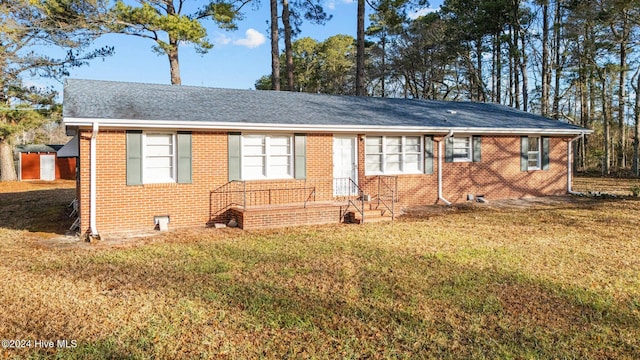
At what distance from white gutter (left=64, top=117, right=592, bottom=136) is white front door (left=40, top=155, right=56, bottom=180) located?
865 inches

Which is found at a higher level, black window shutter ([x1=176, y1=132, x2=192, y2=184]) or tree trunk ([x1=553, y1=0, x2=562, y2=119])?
tree trunk ([x1=553, y1=0, x2=562, y2=119])

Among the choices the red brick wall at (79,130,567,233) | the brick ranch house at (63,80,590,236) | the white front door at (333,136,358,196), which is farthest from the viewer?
the white front door at (333,136,358,196)

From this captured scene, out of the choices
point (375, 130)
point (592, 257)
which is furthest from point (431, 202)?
point (592, 257)

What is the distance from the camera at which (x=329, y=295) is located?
512 centimetres

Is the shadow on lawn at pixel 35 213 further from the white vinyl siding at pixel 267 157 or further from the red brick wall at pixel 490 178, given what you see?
the red brick wall at pixel 490 178

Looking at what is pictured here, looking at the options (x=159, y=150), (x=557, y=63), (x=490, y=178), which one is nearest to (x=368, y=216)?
(x=159, y=150)

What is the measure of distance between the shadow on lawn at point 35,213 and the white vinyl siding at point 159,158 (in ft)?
7.98

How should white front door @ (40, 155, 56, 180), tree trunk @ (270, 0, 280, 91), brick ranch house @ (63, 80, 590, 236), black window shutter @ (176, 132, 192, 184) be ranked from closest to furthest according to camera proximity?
brick ranch house @ (63, 80, 590, 236), black window shutter @ (176, 132, 192, 184), tree trunk @ (270, 0, 280, 91), white front door @ (40, 155, 56, 180)

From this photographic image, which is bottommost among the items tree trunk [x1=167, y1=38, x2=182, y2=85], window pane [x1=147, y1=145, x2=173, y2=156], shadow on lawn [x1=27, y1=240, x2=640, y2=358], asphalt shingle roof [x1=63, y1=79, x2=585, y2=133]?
shadow on lawn [x1=27, y1=240, x2=640, y2=358]

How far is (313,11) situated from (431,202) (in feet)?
51.2

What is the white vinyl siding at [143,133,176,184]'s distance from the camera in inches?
378

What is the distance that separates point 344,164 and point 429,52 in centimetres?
2221

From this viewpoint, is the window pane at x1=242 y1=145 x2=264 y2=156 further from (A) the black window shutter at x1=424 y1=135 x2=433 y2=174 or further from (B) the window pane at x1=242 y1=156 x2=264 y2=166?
(A) the black window shutter at x1=424 y1=135 x2=433 y2=174

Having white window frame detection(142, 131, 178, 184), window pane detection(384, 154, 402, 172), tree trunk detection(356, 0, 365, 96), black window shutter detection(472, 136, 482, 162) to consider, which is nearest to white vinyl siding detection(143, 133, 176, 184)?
white window frame detection(142, 131, 178, 184)
